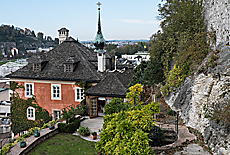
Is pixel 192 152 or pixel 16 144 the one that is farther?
pixel 16 144

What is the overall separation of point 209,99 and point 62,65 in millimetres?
15327

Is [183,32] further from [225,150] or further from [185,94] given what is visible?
[225,150]

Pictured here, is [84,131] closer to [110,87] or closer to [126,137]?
[110,87]

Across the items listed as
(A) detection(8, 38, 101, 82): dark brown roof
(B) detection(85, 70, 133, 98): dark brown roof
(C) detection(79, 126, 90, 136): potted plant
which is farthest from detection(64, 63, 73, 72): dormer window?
(C) detection(79, 126, 90, 136): potted plant

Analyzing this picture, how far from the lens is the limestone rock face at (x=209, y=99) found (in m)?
9.27

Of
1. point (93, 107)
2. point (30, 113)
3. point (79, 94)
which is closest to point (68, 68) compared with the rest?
point (79, 94)

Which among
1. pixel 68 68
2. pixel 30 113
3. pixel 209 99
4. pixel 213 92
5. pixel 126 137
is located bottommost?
pixel 30 113

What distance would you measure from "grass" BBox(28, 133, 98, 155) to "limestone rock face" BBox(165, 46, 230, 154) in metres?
6.20

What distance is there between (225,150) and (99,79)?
13152 millimetres

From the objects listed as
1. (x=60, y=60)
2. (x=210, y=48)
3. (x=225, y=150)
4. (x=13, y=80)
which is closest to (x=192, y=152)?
(x=225, y=150)

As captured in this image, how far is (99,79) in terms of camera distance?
19859 millimetres

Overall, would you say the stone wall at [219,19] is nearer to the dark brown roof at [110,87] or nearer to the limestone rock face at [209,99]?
the limestone rock face at [209,99]

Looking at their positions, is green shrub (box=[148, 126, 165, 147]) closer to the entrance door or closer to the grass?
the grass

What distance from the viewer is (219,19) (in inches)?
534
